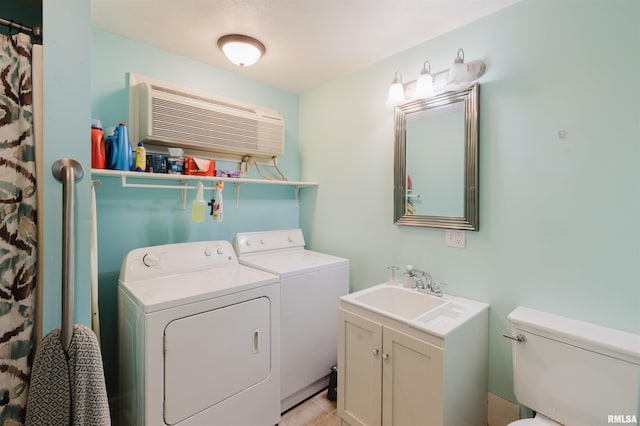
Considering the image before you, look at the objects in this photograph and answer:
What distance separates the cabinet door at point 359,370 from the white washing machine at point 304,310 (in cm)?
34

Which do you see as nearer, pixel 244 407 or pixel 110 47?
pixel 244 407

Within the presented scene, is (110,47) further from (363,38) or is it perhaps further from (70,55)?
(363,38)

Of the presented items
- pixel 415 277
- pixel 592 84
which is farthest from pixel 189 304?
pixel 592 84

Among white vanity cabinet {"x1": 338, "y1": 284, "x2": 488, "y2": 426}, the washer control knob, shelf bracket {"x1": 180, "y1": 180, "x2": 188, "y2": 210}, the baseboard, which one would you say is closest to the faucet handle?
white vanity cabinet {"x1": 338, "y1": 284, "x2": 488, "y2": 426}

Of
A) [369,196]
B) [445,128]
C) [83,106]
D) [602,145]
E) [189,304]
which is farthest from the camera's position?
[369,196]

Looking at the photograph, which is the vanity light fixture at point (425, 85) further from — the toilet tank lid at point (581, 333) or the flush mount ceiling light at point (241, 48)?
the toilet tank lid at point (581, 333)

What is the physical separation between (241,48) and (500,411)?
279 cm

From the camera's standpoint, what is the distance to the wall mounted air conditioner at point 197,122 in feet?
6.23

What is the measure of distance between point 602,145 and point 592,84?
0.30 metres

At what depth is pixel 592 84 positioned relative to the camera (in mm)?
1376

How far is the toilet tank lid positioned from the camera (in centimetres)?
117

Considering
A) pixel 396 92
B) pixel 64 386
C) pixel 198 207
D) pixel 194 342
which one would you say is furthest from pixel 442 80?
pixel 64 386

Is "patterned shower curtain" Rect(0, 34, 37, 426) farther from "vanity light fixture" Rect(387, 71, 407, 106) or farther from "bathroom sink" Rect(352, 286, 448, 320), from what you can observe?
"vanity light fixture" Rect(387, 71, 407, 106)

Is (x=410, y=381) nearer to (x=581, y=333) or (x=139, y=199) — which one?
(x=581, y=333)
